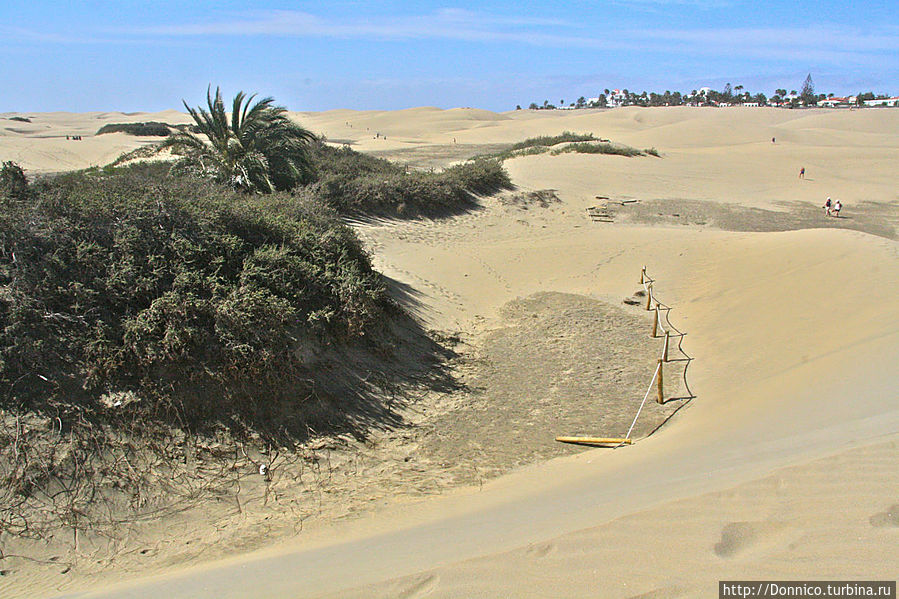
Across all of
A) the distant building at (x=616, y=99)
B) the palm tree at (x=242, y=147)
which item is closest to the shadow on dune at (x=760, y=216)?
the palm tree at (x=242, y=147)

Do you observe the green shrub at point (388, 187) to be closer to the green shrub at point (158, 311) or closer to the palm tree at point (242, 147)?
the palm tree at point (242, 147)

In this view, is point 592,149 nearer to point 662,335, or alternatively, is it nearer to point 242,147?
point 242,147

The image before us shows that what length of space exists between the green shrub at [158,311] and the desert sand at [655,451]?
6.22ft

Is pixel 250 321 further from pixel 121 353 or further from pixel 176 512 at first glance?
pixel 176 512

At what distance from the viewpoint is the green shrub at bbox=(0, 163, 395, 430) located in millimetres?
5898

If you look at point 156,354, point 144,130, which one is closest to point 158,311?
point 156,354

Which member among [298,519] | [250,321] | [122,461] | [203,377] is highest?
[250,321]

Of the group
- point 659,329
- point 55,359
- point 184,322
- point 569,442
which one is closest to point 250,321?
point 184,322

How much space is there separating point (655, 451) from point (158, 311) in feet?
18.0

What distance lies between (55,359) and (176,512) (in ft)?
6.63

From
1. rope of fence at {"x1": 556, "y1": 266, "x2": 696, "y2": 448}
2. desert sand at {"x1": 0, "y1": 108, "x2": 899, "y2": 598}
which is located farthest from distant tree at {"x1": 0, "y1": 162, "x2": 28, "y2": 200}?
rope of fence at {"x1": 556, "y1": 266, "x2": 696, "y2": 448}

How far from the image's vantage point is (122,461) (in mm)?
5543

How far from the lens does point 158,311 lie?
21.1 feet

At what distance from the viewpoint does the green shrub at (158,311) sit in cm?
590
